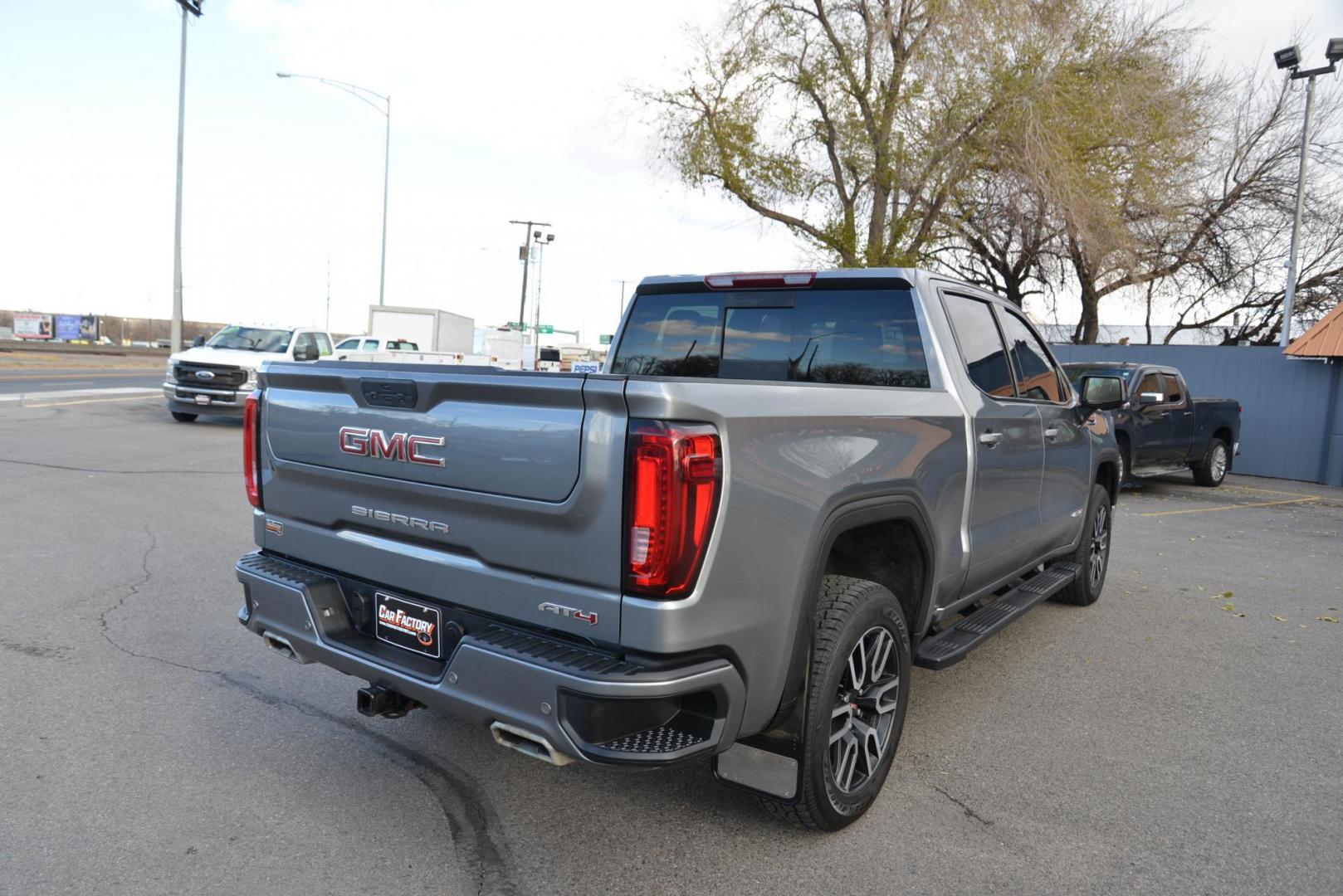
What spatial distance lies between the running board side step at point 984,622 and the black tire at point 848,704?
32 cm

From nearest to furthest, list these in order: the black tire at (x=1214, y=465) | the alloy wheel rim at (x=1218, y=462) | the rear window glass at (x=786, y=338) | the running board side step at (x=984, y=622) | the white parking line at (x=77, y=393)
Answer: the running board side step at (x=984, y=622) < the rear window glass at (x=786, y=338) < the black tire at (x=1214, y=465) < the alloy wheel rim at (x=1218, y=462) < the white parking line at (x=77, y=393)

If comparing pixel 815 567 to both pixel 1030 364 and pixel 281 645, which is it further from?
pixel 1030 364

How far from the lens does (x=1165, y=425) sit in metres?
13.2

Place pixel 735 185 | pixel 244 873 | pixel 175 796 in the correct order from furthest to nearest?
pixel 735 185 → pixel 175 796 → pixel 244 873

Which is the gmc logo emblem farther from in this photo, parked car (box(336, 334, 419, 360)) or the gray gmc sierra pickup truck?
parked car (box(336, 334, 419, 360))

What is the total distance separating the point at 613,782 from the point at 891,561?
1382 millimetres

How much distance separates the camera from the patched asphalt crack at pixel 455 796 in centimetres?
301

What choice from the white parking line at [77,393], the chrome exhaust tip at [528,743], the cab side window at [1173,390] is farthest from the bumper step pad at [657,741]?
the white parking line at [77,393]

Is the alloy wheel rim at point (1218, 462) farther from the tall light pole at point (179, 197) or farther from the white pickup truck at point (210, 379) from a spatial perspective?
the tall light pole at point (179, 197)

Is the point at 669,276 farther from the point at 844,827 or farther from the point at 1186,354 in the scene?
the point at 1186,354

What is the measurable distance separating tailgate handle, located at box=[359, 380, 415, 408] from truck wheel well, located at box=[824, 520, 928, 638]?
1.65 metres

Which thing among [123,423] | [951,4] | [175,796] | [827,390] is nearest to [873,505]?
[827,390]

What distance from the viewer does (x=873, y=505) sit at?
3318mm

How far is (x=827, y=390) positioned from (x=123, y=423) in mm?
15993
